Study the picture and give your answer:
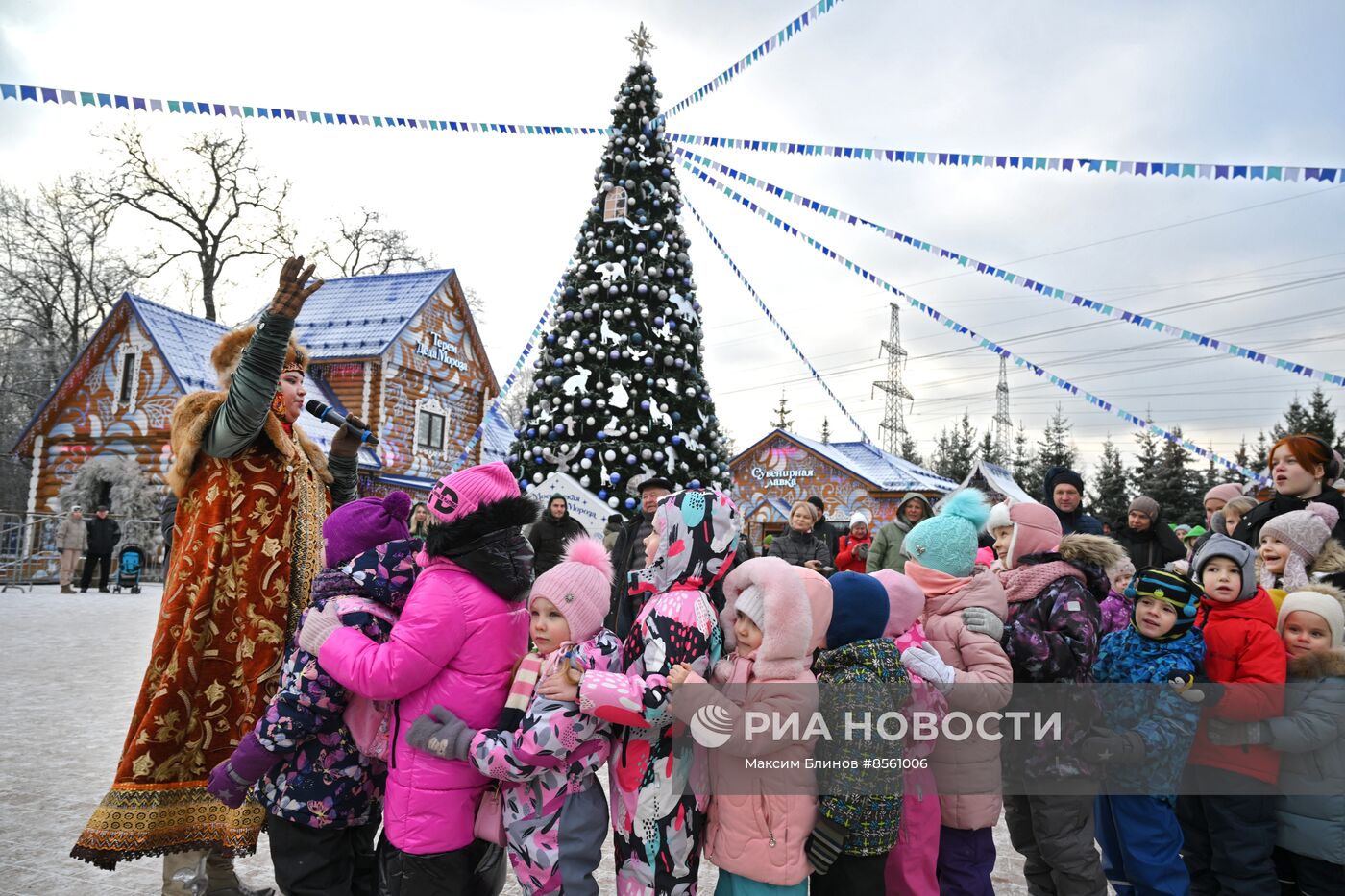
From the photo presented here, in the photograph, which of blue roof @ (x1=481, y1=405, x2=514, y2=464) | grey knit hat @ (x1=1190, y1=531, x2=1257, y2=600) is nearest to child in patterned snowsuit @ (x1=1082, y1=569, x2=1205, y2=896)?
grey knit hat @ (x1=1190, y1=531, x2=1257, y2=600)

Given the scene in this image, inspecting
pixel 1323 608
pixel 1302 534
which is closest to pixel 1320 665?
pixel 1323 608

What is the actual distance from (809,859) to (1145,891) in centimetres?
164

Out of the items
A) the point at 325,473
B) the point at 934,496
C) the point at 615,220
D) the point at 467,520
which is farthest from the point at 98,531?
the point at 934,496

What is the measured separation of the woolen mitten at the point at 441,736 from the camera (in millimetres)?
2463

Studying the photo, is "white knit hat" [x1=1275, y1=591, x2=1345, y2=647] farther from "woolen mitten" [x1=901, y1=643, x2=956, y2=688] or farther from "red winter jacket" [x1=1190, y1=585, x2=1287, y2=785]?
"woolen mitten" [x1=901, y1=643, x2=956, y2=688]

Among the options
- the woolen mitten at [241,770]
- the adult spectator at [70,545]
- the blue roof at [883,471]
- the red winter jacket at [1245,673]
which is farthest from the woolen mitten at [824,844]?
the blue roof at [883,471]

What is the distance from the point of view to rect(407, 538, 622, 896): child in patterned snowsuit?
247 cm

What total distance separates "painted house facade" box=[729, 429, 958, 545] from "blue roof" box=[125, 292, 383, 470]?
15259 mm

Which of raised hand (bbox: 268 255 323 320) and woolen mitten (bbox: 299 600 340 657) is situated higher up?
raised hand (bbox: 268 255 323 320)

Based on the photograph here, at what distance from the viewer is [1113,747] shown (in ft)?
10.3

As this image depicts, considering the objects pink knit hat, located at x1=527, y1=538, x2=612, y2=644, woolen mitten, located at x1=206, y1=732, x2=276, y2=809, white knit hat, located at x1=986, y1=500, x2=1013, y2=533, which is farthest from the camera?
white knit hat, located at x1=986, y1=500, x2=1013, y2=533

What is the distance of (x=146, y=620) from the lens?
11758 mm

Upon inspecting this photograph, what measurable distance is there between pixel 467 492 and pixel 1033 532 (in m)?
2.55
